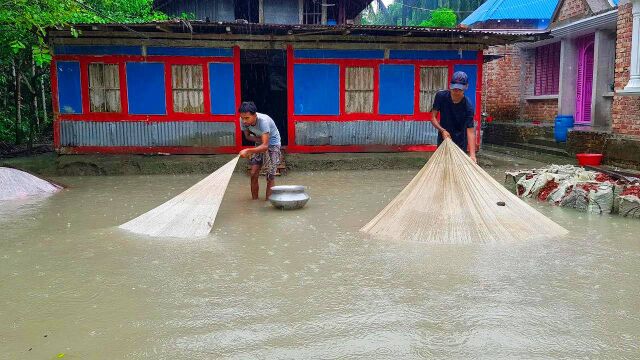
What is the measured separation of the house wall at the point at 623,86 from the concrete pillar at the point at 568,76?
395cm

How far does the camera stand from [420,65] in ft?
36.0

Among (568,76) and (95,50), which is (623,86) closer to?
(568,76)

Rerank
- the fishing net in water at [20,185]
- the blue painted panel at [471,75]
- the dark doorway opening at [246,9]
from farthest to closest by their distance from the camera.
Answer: the dark doorway opening at [246,9] < the blue painted panel at [471,75] < the fishing net in water at [20,185]

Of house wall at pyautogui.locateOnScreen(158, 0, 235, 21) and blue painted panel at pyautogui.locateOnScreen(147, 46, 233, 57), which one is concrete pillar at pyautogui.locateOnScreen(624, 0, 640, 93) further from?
house wall at pyautogui.locateOnScreen(158, 0, 235, 21)

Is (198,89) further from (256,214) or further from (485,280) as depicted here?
(485,280)

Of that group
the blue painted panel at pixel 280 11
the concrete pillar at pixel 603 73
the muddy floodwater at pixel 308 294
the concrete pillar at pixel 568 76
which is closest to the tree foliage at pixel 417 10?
the blue painted panel at pixel 280 11

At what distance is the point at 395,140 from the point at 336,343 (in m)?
8.61

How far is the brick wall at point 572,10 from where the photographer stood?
40.6ft

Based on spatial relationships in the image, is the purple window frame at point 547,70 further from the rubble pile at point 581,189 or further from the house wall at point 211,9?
the house wall at point 211,9

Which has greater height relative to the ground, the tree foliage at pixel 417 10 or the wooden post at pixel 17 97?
the tree foliage at pixel 417 10

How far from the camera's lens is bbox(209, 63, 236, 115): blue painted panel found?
10531mm

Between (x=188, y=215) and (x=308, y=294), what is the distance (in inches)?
87.6

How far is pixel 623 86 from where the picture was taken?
9422mm

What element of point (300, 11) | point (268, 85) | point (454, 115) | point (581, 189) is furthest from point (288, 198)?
point (300, 11)
